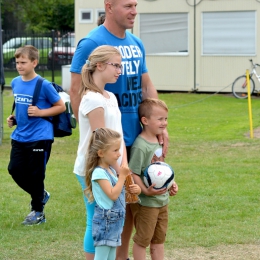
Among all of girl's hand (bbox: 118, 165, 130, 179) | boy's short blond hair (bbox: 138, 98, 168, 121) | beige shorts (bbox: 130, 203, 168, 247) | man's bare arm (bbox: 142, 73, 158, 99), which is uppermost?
man's bare arm (bbox: 142, 73, 158, 99)

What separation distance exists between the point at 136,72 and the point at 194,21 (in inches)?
699

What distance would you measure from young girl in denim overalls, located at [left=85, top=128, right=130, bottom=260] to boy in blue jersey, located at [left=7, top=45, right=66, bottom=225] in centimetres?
203

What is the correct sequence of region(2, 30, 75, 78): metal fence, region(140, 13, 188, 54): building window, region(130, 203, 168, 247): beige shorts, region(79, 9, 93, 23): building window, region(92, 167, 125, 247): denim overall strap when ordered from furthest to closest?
region(2, 30, 75, 78): metal fence
region(79, 9, 93, 23): building window
region(140, 13, 188, 54): building window
region(130, 203, 168, 247): beige shorts
region(92, 167, 125, 247): denim overall strap

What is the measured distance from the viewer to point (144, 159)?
4.90 m

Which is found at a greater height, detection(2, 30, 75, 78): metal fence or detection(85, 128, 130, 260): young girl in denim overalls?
detection(2, 30, 75, 78): metal fence

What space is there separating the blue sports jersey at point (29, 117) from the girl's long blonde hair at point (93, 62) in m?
1.95

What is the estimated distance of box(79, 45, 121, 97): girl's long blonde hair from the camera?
450cm

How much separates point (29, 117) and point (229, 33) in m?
16.2

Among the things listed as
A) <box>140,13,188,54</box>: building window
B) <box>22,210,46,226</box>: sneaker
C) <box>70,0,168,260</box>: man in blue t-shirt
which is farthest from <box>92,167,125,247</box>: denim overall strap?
<box>140,13,188,54</box>: building window

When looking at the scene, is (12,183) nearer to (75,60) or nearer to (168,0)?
(75,60)

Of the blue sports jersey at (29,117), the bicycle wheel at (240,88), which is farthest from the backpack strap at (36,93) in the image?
the bicycle wheel at (240,88)

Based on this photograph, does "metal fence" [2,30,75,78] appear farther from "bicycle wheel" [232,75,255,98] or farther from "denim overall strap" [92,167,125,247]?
"denim overall strap" [92,167,125,247]

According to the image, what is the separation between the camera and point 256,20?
843 inches

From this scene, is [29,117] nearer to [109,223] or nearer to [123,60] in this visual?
[123,60]
